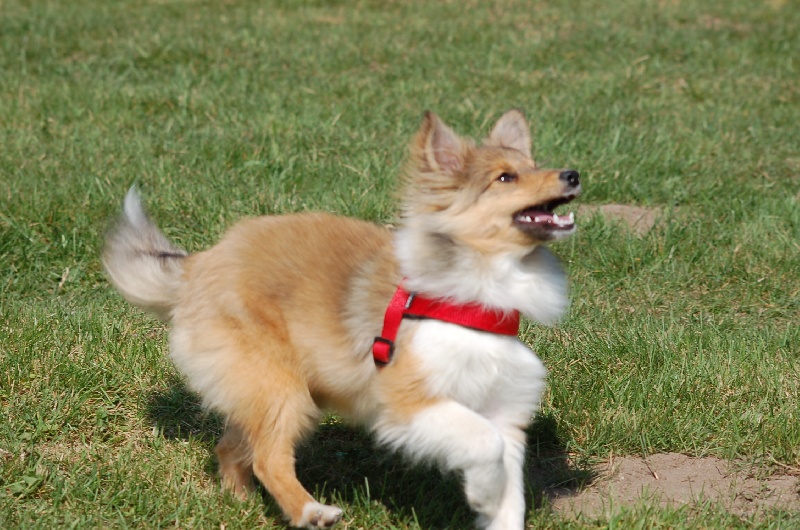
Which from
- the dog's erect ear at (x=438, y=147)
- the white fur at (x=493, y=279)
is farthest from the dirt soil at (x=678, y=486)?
the dog's erect ear at (x=438, y=147)

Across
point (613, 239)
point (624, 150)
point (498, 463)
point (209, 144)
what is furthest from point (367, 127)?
point (498, 463)

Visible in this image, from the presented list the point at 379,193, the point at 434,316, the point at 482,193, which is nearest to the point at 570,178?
the point at 482,193

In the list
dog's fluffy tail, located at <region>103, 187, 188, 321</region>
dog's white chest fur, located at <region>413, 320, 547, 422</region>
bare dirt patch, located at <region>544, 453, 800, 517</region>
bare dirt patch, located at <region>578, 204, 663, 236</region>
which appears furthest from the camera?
bare dirt patch, located at <region>578, 204, 663, 236</region>

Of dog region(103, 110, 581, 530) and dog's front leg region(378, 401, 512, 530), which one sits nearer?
dog's front leg region(378, 401, 512, 530)

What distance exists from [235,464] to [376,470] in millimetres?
617

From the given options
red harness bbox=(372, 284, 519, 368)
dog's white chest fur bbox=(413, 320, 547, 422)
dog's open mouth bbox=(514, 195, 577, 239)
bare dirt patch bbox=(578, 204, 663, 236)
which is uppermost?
dog's open mouth bbox=(514, 195, 577, 239)

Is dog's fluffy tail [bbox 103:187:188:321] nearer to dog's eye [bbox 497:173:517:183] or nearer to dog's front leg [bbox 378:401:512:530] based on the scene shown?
Answer: dog's front leg [bbox 378:401:512:530]

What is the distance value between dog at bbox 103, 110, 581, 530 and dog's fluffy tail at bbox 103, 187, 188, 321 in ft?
0.12

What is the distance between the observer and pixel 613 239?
5930mm

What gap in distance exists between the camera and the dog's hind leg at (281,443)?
11.3 ft

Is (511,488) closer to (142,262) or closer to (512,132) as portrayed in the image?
(512,132)

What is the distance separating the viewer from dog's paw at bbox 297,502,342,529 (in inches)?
129

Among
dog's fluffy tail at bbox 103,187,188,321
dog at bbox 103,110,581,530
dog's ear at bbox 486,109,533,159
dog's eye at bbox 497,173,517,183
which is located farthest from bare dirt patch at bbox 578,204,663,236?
dog's fluffy tail at bbox 103,187,188,321

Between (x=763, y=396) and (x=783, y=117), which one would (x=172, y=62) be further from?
(x=763, y=396)
